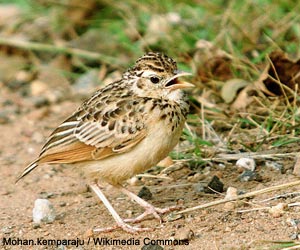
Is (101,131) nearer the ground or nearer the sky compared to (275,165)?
nearer the sky

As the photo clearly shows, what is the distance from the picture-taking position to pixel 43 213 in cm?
623

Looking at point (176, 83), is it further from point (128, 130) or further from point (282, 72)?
point (282, 72)

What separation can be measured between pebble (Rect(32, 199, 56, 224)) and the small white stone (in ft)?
5.46

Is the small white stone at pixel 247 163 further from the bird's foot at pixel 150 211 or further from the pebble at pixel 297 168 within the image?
the bird's foot at pixel 150 211

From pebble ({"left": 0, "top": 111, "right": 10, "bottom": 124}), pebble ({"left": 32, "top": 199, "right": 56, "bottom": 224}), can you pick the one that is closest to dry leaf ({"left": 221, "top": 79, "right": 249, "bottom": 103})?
pebble ({"left": 32, "top": 199, "right": 56, "bottom": 224})

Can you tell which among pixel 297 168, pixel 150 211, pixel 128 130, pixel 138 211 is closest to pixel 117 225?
pixel 150 211

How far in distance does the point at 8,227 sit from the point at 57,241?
52cm

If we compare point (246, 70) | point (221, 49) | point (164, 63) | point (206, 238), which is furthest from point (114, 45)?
point (206, 238)

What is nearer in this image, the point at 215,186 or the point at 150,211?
the point at 150,211

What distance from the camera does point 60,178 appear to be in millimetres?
7328

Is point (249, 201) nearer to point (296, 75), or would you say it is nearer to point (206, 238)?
point (206, 238)

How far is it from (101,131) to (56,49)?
155 inches

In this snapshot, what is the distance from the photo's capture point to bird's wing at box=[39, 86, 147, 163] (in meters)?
5.91

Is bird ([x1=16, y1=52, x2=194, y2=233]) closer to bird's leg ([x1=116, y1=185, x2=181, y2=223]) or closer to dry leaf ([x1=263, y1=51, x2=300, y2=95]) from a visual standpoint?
bird's leg ([x1=116, y1=185, x2=181, y2=223])
